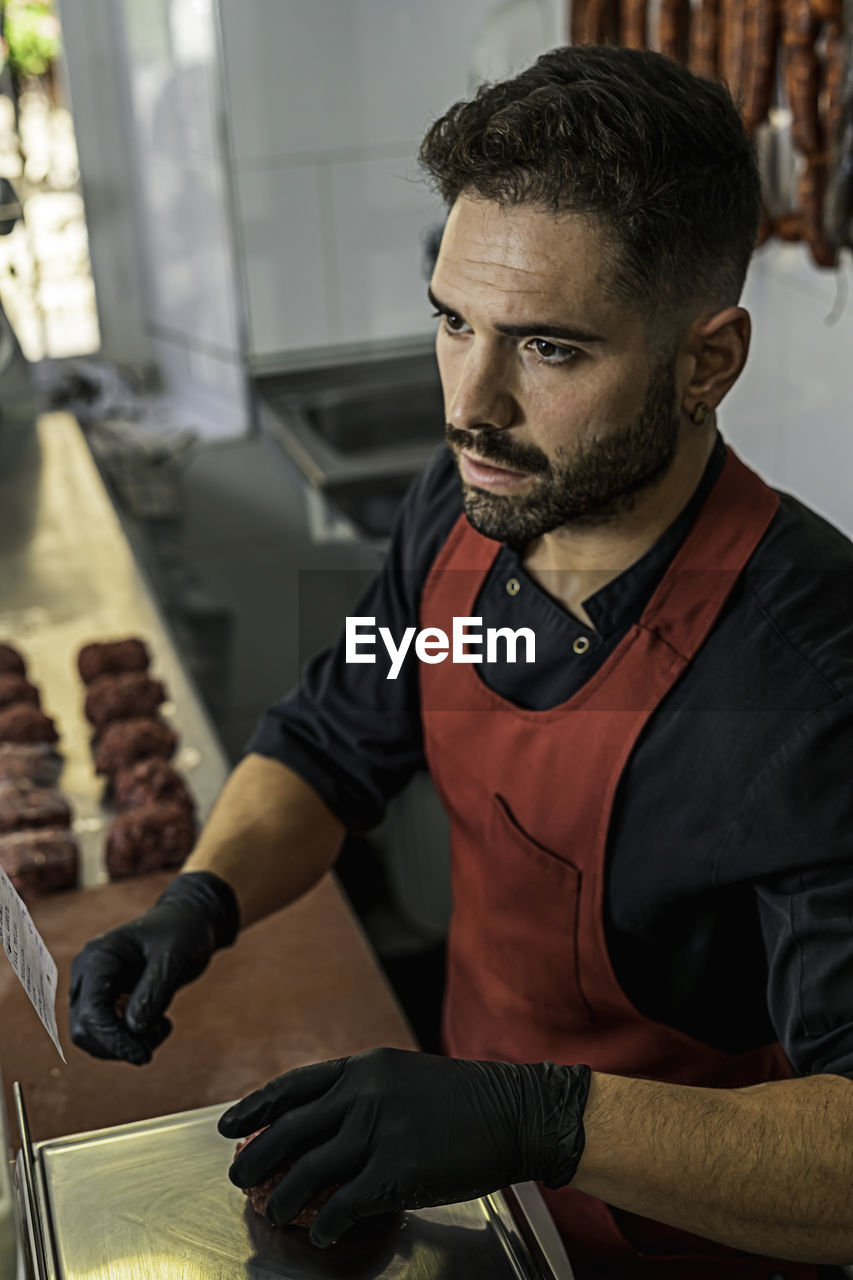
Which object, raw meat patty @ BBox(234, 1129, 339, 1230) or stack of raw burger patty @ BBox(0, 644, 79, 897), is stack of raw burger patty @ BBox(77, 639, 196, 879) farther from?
raw meat patty @ BBox(234, 1129, 339, 1230)

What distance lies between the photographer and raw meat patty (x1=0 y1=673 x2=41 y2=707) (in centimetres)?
225

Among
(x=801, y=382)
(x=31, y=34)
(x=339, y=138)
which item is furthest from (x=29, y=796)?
(x=31, y=34)

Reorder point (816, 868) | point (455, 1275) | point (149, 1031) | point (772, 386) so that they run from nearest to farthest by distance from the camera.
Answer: point (455, 1275), point (816, 868), point (149, 1031), point (772, 386)

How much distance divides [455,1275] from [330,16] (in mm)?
3125

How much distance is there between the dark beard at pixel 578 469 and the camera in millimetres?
1332

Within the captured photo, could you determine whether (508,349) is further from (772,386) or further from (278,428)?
(278,428)

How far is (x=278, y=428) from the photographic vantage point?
356cm

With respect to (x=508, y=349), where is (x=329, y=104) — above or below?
below

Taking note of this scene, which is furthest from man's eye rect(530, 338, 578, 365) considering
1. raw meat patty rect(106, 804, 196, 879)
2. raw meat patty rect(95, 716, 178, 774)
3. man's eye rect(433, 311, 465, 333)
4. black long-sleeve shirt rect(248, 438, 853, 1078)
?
raw meat patty rect(95, 716, 178, 774)

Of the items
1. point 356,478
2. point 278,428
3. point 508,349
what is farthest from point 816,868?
point 278,428

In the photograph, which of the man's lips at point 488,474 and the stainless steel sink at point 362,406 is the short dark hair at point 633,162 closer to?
the man's lips at point 488,474

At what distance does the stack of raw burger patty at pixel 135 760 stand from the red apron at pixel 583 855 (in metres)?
0.55

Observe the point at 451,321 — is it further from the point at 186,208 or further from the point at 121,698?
the point at 186,208

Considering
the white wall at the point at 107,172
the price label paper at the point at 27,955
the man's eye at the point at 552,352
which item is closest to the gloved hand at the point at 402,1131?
the price label paper at the point at 27,955
